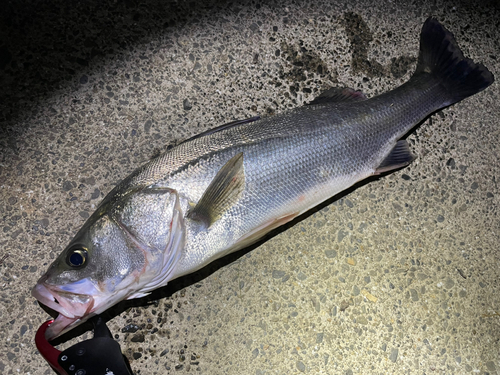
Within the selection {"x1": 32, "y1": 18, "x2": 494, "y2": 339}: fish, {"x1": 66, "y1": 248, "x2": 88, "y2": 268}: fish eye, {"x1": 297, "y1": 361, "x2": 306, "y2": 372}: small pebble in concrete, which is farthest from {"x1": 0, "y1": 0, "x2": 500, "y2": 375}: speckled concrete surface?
{"x1": 66, "y1": 248, "x2": 88, "y2": 268}: fish eye

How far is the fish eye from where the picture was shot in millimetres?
1574

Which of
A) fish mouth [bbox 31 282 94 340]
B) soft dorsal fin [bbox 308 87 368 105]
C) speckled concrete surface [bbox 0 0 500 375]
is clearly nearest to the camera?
fish mouth [bbox 31 282 94 340]

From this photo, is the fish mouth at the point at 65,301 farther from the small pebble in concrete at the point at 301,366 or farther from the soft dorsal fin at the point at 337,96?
the soft dorsal fin at the point at 337,96

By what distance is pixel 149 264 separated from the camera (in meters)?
1.62

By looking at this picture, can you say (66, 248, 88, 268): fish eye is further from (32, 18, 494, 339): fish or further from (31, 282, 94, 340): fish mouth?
(31, 282, 94, 340): fish mouth

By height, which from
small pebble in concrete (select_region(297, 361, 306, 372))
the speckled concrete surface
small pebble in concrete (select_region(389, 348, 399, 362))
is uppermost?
the speckled concrete surface

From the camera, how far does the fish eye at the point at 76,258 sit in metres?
1.57

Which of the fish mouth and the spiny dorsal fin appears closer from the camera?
the fish mouth

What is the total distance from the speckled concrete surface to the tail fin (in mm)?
144

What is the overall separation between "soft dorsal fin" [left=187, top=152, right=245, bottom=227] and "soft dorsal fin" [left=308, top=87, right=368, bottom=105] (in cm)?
64

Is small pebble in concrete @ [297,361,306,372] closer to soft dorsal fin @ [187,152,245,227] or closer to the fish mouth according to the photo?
soft dorsal fin @ [187,152,245,227]

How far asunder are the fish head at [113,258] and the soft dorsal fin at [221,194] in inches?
3.8

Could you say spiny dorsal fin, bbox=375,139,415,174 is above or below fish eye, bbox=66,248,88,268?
below

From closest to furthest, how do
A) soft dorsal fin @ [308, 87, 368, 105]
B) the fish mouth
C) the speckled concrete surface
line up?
the fish mouth
the speckled concrete surface
soft dorsal fin @ [308, 87, 368, 105]
